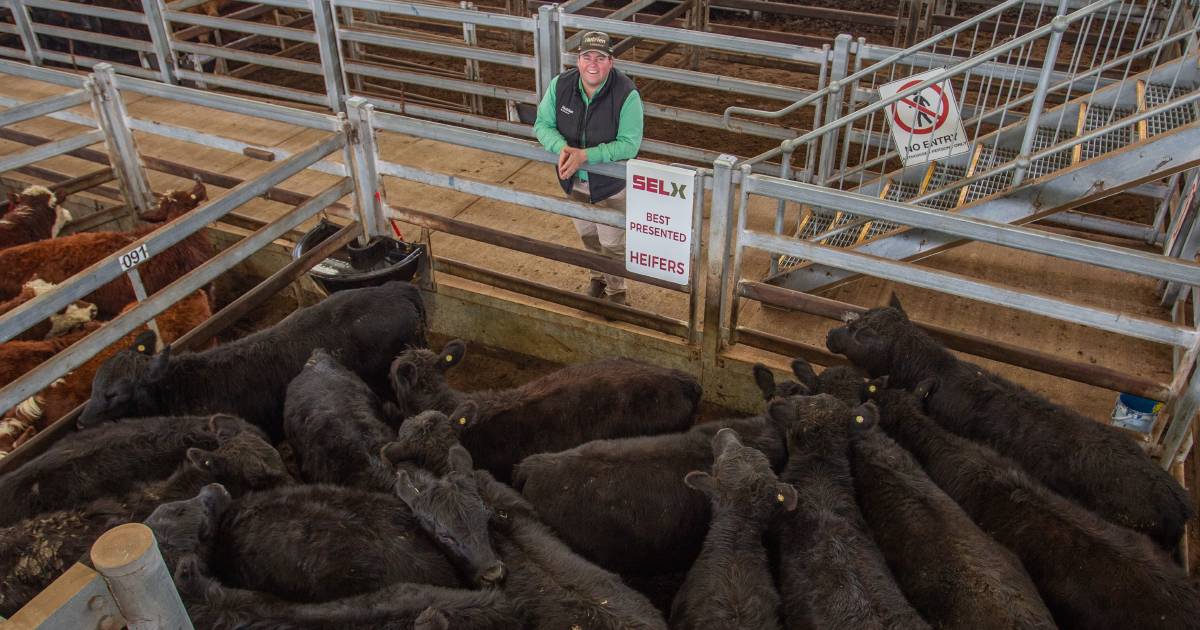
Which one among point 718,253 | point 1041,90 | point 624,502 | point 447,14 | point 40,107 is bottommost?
point 624,502

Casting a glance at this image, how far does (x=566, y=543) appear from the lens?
416 cm

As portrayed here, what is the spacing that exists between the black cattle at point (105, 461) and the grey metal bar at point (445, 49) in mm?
5190

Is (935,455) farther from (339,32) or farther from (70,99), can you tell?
(339,32)

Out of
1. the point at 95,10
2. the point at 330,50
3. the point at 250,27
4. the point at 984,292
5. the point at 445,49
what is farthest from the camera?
the point at 95,10

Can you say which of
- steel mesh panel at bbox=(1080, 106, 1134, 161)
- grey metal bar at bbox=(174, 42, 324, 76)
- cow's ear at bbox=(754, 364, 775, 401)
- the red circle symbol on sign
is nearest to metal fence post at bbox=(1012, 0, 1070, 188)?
steel mesh panel at bbox=(1080, 106, 1134, 161)

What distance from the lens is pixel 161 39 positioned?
10.5 metres

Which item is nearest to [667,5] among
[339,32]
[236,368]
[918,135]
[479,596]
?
[339,32]

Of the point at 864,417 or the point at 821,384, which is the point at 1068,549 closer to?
the point at 864,417

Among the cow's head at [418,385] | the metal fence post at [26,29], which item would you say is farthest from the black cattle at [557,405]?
Answer: the metal fence post at [26,29]

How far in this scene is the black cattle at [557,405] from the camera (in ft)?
15.3

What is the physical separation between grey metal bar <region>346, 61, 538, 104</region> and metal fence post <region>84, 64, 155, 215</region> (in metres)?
3.00

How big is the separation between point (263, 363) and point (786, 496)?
3.24m

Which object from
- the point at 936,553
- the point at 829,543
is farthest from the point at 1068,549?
the point at 829,543

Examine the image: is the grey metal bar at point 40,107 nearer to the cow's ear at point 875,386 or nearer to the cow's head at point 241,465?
the cow's head at point 241,465
